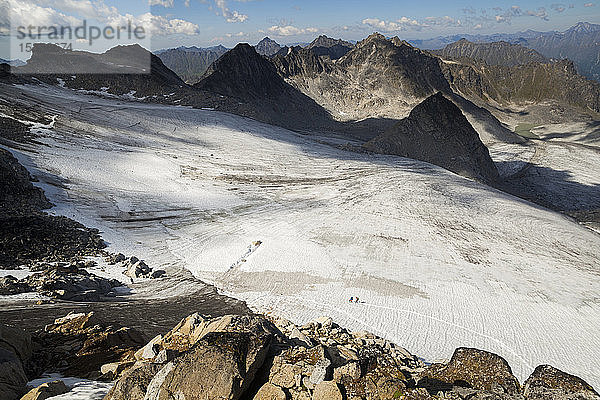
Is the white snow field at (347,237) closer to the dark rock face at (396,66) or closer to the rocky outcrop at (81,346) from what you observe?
the rocky outcrop at (81,346)

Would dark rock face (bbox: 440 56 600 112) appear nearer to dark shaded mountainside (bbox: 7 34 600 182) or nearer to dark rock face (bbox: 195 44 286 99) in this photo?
dark shaded mountainside (bbox: 7 34 600 182)

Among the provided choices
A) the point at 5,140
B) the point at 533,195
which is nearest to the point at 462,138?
the point at 533,195

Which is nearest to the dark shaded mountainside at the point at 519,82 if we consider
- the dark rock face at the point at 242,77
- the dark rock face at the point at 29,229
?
the dark rock face at the point at 242,77

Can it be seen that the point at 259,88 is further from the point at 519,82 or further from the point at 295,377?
the point at 519,82

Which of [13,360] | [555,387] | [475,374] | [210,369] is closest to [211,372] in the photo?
[210,369]

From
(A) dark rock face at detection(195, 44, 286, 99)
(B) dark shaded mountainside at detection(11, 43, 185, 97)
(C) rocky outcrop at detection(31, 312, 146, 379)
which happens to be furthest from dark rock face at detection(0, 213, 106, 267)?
(A) dark rock face at detection(195, 44, 286, 99)

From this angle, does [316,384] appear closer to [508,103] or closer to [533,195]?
[533,195]
